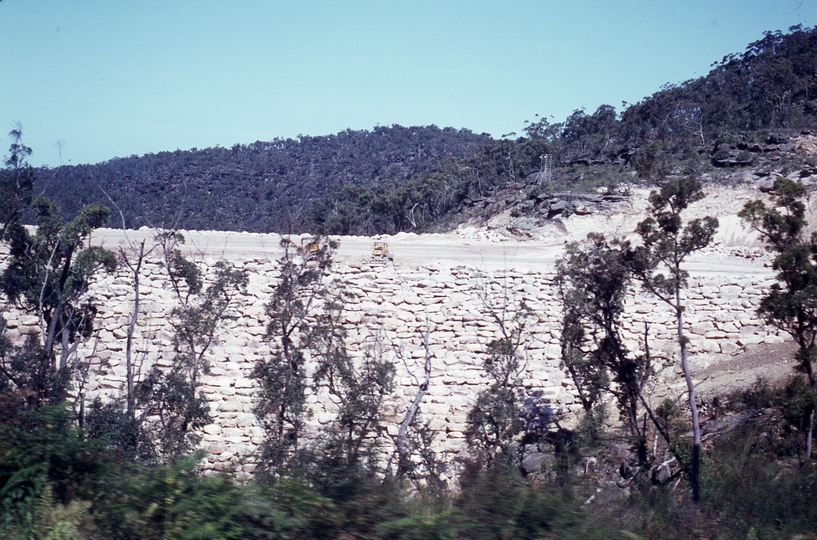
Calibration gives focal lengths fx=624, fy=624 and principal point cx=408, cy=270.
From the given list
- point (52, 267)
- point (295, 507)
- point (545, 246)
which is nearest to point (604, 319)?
point (545, 246)

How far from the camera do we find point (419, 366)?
1919 cm

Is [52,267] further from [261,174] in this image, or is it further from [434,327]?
[261,174]

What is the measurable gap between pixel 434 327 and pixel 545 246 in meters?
6.82

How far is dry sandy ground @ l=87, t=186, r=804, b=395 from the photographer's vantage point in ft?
64.4

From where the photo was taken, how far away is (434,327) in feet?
66.2

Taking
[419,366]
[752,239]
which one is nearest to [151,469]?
[419,366]

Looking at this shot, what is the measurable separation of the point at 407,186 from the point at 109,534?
3704 cm

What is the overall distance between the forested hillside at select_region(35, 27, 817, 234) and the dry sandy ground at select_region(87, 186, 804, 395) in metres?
1.93

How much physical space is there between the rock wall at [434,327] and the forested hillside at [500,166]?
305cm

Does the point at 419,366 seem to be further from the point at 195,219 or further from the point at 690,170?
the point at 195,219

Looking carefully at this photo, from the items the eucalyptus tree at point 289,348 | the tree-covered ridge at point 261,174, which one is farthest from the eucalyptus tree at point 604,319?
the tree-covered ridge at point 261,174

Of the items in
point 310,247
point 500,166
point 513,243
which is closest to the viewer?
point 310,247

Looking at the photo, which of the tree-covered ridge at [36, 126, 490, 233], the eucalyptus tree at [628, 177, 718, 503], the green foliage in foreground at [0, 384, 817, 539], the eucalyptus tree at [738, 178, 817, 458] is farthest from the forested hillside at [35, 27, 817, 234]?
the green foliage in foreground at [0, 384, 817, 539]

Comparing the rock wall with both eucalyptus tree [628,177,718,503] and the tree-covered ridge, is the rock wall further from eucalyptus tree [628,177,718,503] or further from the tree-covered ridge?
→ the tree-covered ridge
